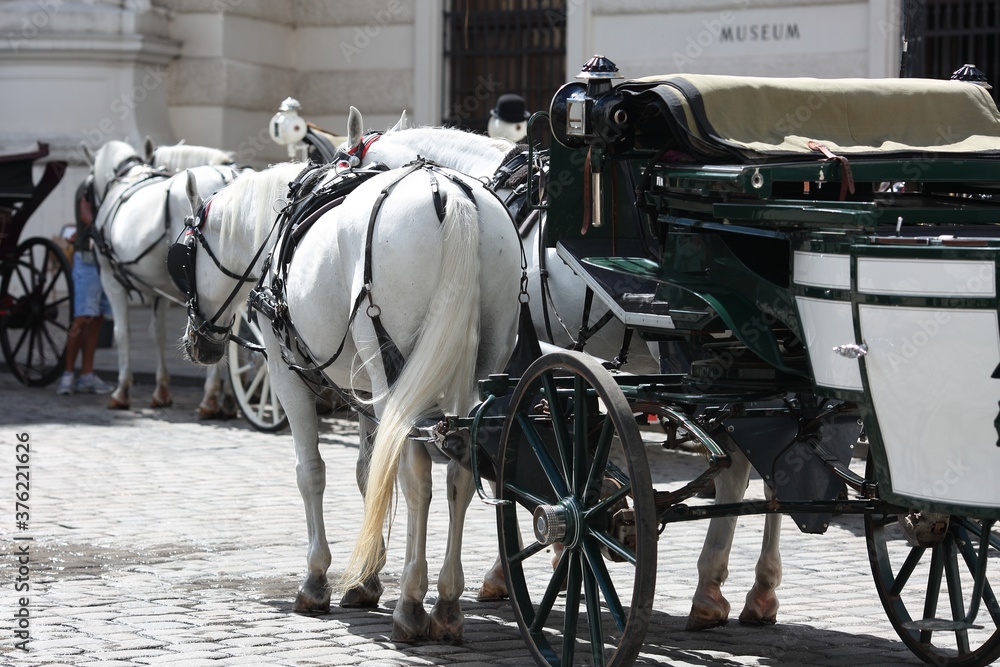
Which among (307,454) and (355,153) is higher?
(355,153)

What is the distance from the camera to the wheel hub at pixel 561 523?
168 inches

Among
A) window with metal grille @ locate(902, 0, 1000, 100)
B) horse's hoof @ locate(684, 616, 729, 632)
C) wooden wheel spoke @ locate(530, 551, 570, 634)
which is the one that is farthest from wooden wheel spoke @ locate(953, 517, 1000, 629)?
window with metal grille @ locate(902, 0, 1000, 100)

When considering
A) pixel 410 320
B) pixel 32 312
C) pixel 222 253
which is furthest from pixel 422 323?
pixel 32 312

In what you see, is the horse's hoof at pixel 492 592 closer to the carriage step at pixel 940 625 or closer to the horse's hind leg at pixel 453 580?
the horse's hind leg at pixel 453 580

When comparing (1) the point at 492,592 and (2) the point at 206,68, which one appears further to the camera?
(2) the point at 206,68

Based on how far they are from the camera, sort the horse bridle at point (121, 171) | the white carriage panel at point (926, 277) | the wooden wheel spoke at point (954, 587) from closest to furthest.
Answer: the white carriage panel at point (926, 277)
the wooden wheel spoke at point (954, 587)
the horse bridle at point (121, 171)

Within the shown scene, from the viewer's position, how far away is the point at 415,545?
505 centimetres

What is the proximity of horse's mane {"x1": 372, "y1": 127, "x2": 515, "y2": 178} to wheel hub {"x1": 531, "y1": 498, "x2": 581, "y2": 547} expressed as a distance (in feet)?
7.34

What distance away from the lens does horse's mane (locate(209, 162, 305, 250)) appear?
19.9 ft

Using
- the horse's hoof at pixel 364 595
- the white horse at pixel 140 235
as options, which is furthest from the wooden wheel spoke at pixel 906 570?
the white horse at pixel 140 235

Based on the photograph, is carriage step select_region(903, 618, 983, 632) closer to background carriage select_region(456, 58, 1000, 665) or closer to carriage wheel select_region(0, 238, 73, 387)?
background carriage select_region(456, 58, 1000, 665)

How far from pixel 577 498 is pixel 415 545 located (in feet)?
3.13

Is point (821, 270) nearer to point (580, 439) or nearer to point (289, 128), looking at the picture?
point (580, 439)

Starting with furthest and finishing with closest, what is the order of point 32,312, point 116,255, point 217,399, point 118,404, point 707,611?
point 32,312 → point 118,404 → point 116,255 → point 217,399 → point 707,611
